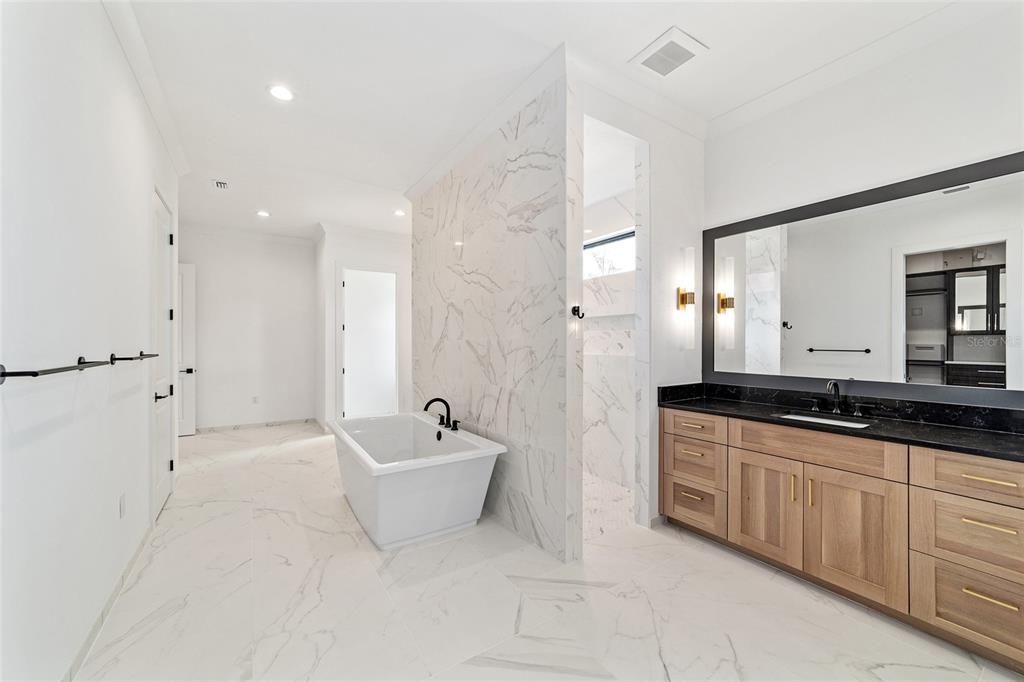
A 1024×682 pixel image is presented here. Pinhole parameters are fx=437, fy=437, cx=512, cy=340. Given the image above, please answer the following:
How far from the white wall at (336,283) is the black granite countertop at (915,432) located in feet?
12.6

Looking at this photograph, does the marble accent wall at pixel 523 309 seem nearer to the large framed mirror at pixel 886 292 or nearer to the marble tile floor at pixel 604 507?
the marble tile floor at pixel 604 507

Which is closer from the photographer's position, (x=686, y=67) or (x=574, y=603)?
(x=574, y=603)

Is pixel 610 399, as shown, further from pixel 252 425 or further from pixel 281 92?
pixel 252 425

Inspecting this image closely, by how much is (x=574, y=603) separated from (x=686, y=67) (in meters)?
2.89

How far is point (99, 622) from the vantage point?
1848mm

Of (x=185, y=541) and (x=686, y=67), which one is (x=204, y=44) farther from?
(x=185, y=541)

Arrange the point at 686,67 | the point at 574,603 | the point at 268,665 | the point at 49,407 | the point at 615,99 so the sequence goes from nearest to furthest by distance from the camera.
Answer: the point at 49,407 → the point at 268,665 → the point at 574,603 → the point at 686,67 → the point at 615,99

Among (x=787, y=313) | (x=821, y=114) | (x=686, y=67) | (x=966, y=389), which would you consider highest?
(x=686, y=67)

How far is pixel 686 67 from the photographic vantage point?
2.46 m

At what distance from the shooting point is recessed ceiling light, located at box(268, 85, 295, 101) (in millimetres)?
2646

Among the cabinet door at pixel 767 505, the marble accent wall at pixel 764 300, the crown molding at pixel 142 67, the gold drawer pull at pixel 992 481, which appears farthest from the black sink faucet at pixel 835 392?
the crown molding at pixel 142 67

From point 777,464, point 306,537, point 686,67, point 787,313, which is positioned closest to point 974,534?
point 777,464

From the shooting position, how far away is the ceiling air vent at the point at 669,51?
221 cm

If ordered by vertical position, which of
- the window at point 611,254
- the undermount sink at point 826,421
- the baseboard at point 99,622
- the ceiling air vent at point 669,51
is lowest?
the baseboard at point 99,622
